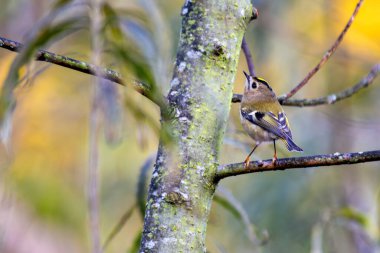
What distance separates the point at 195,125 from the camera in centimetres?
174

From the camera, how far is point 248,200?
188 inches

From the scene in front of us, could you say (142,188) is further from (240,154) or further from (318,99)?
(240,154)

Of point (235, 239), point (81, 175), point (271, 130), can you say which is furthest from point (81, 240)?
point (271, 130)

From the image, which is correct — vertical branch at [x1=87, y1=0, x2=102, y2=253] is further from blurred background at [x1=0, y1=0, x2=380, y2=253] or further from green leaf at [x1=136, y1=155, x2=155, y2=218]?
blurred background at [x1=0, y1=0, x2=380, y2=253]

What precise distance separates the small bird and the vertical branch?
98 cm

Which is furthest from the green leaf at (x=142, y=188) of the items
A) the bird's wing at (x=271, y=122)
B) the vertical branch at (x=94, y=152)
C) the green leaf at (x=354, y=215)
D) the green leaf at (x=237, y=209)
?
the green leaf at (x=354, y=215)

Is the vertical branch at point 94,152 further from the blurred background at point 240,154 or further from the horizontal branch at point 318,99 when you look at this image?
the blurred background at point 240,154

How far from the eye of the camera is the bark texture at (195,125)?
1.66 metres

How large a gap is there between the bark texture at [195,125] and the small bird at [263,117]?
1.89 ft

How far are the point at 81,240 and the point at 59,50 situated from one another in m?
1.50

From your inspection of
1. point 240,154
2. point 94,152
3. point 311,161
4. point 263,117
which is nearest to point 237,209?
point 263,117

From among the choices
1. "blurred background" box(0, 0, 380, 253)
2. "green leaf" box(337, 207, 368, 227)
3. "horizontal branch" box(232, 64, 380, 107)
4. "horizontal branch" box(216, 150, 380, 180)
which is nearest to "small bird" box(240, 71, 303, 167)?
"horizontal branch" box(232, 64, 380, 107)

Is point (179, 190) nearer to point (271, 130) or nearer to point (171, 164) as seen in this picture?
point (171, 164)

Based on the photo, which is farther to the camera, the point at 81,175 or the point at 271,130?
the point at 81,175
